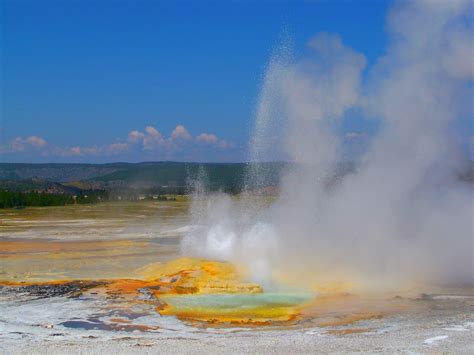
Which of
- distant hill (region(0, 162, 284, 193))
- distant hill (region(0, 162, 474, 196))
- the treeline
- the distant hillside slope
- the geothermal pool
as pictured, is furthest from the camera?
the distant hillside slope

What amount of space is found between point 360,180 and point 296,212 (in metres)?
2.19

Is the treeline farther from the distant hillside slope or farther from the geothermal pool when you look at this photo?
the distant hillside slope

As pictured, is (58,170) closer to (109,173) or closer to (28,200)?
(109,173)

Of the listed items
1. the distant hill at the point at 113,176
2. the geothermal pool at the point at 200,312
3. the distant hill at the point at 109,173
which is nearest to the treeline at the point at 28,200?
the distant hill at the point at 113,176

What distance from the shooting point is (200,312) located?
37.7 feet

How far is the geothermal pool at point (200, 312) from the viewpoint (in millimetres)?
9312

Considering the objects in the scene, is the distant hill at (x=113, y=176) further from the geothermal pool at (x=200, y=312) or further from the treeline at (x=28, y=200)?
the geothermal pool at (x=200, y=312)

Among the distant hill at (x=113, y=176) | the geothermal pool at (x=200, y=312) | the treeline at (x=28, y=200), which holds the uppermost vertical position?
the distant hill at (x=113, y=176)

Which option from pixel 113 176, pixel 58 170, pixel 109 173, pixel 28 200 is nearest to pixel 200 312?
pixel 28 200

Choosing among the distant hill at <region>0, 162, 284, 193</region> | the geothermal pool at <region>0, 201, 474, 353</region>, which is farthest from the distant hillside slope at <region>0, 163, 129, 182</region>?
the geothermal pool at <region>0, 201, 474, 353</region>

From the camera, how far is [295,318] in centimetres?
1095

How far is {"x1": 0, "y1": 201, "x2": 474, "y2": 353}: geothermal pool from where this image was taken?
9.31 m

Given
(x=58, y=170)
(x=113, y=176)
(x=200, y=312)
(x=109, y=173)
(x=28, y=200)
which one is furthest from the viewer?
(x=58, y=170)

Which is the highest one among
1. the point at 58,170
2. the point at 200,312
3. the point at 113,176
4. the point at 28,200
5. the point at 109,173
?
the point at 58,170
